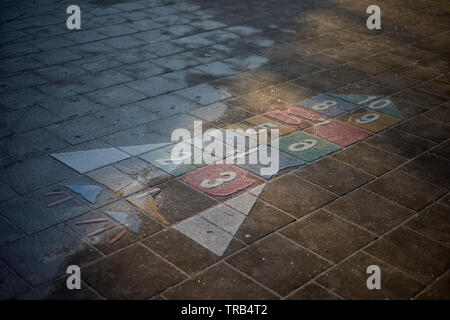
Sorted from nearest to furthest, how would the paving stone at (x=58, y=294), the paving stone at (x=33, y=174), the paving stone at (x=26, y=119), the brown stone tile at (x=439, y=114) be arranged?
the paving stone at (x=58, y=294) < the paving stone at (x=33, y=174) < the paving stone at (x=26, y=119) < the brown stone tile at (x=439, y=114)

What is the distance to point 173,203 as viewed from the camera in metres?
7.29

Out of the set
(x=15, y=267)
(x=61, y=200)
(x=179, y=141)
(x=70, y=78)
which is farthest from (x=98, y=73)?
(x=15, y=267)

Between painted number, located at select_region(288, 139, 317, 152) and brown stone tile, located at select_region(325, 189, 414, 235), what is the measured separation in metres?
1.47

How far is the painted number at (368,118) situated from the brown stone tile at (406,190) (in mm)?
1907

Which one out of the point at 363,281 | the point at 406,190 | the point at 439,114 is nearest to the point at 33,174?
the point at 363,281

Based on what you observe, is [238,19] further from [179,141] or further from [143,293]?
[143,293]

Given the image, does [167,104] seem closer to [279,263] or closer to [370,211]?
[370,211]

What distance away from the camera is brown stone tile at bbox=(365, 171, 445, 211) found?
7547 millimetres

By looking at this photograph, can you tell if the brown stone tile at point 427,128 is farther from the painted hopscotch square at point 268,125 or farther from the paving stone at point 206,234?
the paving stone at point 206,234

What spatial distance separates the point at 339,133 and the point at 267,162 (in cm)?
182

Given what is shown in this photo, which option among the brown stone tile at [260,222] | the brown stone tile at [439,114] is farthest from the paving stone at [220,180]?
the brown stone tile at [439,114]

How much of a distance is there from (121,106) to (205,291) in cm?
526

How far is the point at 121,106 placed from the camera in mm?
9984

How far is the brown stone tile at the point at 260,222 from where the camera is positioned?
6.74 metres
